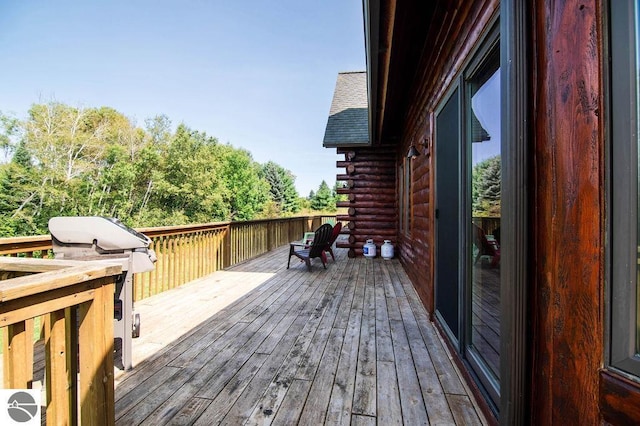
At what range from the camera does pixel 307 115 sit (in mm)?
35312

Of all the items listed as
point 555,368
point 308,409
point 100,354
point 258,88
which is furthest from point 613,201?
point 258,88

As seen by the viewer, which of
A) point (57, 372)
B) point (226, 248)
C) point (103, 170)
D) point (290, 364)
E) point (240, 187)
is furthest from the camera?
point (240, 187)

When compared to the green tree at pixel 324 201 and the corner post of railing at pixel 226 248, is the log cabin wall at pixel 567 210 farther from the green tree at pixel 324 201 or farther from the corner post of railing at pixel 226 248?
the green tree at pixel 324 201

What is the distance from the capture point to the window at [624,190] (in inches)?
28.5

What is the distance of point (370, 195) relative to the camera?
7.30 meters

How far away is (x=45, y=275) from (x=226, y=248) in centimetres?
494

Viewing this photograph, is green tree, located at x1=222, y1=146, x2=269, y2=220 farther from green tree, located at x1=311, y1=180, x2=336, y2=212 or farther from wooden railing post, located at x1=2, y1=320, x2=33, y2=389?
wooden railing post, located at x1=2, y1=320, x2=33, y2=389

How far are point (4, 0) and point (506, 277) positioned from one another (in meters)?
16.6

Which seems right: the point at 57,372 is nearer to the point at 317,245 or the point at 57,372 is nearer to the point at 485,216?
the point at 485,216

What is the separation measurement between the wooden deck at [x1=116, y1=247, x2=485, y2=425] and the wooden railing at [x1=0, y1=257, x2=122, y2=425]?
1.52 feet

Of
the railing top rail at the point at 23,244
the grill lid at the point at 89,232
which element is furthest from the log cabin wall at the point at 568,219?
the railing top rail at the point at 23,244

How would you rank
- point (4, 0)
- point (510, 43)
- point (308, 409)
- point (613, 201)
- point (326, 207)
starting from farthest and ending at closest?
point (326, 207), point (4, 0), point (308, 409), point (510, 43), point (613, 201)

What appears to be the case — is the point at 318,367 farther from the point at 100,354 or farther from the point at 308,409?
the point at 100,354

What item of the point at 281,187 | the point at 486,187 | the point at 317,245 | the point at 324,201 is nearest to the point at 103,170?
the point at 317,245
